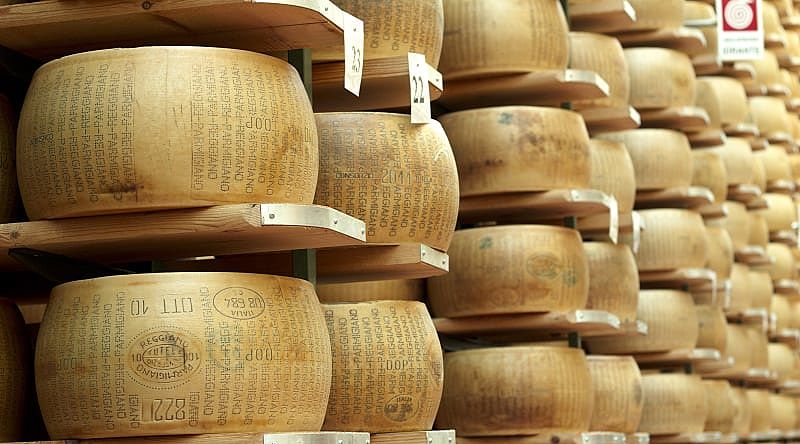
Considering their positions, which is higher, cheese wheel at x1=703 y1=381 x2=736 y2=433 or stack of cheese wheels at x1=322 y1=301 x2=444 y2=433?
stack of cheese wheels at x1=322 y1=301 x2=444 y2=433

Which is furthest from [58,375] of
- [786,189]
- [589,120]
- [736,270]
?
[786,189]

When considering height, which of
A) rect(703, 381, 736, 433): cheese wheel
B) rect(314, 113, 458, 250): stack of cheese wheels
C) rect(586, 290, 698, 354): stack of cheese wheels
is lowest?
rect(703, 381, 736, 433): cheese wheel

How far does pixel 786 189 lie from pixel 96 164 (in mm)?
6580

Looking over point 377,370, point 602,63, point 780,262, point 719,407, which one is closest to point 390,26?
point 377,370

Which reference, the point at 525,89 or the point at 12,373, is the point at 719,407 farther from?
the point at 12,373

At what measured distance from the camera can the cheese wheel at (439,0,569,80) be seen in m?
4.18

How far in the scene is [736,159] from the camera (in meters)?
7.09

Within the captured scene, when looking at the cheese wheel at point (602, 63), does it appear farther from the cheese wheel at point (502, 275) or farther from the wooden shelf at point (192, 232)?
the wooden shelf at point (192, 232)

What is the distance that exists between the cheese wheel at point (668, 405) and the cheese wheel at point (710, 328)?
0.61 metres

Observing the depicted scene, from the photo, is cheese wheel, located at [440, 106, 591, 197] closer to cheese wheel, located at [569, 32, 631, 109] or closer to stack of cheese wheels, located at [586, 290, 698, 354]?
cheese wheel, located at [569, 32, 631, 109]

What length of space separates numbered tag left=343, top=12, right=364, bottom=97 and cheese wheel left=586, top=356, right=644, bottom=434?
6.25ft

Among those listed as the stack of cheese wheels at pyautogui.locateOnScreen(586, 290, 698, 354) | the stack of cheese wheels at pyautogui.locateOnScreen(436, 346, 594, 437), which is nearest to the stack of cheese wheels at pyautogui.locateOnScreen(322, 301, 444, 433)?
the stack of cheese wheels at pyautogui.locateOnScreen(436, 346, 594, 437)

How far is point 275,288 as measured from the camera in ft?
8.61

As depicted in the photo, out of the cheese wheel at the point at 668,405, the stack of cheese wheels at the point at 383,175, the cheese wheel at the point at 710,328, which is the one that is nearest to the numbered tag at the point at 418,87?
the stack of cheese wheels at the point at 383,175
